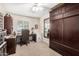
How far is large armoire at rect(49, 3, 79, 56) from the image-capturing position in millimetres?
2579

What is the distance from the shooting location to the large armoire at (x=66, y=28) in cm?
258

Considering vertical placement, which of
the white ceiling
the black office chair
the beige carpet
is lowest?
the beige carpet

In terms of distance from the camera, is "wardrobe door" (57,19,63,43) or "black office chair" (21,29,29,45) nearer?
"black office chair" (21,29,29,45)

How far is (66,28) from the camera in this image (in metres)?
2.98

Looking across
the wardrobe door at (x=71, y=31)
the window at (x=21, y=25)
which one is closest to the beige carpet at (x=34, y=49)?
the window at (x=21, y=25)

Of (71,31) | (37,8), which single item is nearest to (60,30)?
(71,31)

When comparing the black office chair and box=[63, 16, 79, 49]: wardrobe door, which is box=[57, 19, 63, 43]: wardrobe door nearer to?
box=[63, 16, 79, 49]: wardrobe door

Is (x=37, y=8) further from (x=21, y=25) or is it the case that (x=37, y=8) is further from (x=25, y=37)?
(x=25, y=37)

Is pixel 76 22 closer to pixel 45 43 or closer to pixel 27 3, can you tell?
pixel 45 43

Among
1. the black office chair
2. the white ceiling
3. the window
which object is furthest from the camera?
the black office chair

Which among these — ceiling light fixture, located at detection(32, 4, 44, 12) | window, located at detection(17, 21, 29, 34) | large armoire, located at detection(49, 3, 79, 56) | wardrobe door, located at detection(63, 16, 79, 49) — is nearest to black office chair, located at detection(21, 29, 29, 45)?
window, located at detection(17, 21, 29, 34)

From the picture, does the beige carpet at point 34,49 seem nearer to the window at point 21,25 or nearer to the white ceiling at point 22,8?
the window at point 21,25

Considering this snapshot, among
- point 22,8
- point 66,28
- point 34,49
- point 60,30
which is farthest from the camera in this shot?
point 60,30

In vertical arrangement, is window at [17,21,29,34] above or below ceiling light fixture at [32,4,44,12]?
below
